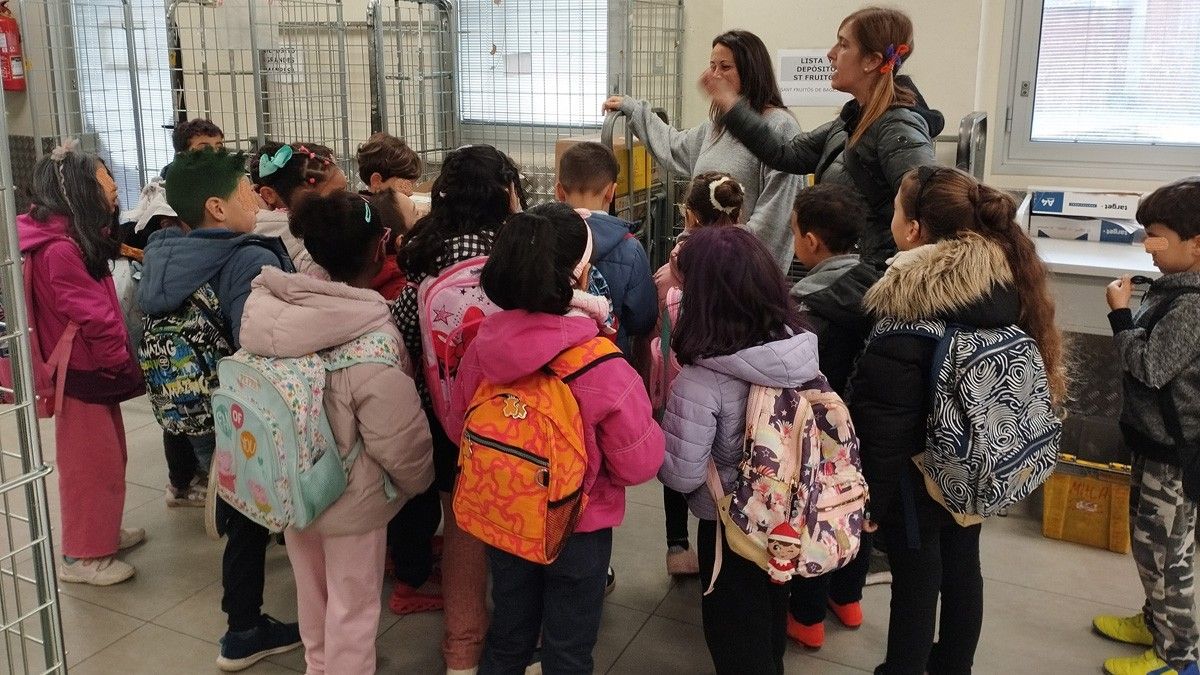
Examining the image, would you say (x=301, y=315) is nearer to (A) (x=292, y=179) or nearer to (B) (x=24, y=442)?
(B) (x=24, y=442)

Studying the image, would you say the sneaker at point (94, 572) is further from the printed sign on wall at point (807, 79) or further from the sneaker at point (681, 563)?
the printed sign on wall at point (807, 79)

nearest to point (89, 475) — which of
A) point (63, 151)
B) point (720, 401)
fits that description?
point (63, 151)

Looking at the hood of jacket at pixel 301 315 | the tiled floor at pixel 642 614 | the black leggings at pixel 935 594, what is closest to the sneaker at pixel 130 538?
the tiled floor at pixel 642 614

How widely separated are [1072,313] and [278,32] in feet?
12.5

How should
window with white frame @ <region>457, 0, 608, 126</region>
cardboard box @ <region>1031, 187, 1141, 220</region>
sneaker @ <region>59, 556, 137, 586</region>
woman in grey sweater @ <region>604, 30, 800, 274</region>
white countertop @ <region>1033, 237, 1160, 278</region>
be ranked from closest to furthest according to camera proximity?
1. sneaker @ <region>59, 556, 137, 586</region>
2. woman in grey sweater @ <region>604, 30, 800, 274</region>
3. white countertop @ <region>1033, 237, 1160, 278</region>
4. cardboard box @ <region>1031, 187, 1141, 220</region>
5. window with white frame @ <region>457, 0, 608, 126</region>

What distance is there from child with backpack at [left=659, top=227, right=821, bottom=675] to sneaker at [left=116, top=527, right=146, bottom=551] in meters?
2.00

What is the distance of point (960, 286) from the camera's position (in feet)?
6.09

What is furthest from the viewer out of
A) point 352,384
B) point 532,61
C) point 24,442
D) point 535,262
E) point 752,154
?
point 532,61

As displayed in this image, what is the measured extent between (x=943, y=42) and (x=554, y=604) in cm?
273

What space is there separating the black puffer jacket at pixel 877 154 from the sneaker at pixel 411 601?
152 centimetres

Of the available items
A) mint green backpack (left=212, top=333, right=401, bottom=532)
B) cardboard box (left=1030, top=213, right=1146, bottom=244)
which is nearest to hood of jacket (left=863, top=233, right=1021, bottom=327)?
mint green backpack (left=212, top=333, right=401, bottom=532)

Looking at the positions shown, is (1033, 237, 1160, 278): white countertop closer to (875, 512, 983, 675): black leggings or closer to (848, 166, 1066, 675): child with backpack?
(848, 166, 1066, 675): child with backpack

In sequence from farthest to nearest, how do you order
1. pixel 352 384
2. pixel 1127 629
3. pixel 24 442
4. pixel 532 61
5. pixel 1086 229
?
1. pixel 532 61
2. pixel 1086 229
3. pixel 1127 629
4. pixel 352 384
5. pixel 24 442

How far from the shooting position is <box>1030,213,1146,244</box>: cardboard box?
3469 mm
